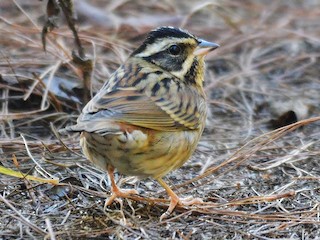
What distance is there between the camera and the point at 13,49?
6.99 m

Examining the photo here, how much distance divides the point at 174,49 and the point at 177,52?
31 mm

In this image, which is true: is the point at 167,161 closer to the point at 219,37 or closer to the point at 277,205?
the point at 277,205

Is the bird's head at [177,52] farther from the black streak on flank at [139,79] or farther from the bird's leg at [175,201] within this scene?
the bird's leg at [175,201]

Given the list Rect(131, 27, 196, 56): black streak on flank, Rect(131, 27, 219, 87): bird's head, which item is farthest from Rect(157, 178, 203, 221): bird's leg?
Rect(131, 27, 196, 56): black streak on flank

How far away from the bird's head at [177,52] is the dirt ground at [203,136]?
0.63 meters

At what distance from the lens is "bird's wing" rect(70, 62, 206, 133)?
13.4 feet

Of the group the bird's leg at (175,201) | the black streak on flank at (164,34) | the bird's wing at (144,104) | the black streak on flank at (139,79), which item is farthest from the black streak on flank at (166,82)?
the bird's leg at (175,201)

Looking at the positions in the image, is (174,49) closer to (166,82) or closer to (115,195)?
(166,82)

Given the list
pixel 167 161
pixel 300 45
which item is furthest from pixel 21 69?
pixel 300 45

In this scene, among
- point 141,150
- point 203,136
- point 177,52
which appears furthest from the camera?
point 203,136

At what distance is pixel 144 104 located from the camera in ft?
14.3

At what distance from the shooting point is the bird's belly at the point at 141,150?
4.06 meters

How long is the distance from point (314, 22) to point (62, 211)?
17.3ft

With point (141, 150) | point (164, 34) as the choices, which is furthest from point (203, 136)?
point (141, 150)
